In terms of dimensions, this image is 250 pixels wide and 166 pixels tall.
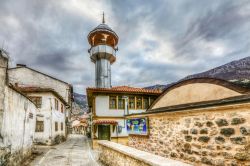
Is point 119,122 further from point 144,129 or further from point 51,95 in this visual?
point 144,129

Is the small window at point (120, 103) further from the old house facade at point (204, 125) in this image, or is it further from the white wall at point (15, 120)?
the old house facade at point (204, 125)

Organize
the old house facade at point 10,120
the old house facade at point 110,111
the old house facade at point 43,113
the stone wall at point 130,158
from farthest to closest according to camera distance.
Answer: the old house facade at point 43,113, the old house facade at point 110,111, the old house facade at point 10,120, the stone wall at point 130,158

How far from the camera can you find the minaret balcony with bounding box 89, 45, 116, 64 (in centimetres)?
2411

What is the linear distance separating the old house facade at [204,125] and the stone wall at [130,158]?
0.93 m

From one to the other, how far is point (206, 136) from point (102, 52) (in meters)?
20.8

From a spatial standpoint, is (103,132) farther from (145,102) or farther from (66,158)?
(66,158)

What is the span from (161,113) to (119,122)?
11786 millimetres

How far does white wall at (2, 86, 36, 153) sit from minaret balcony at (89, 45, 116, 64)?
14948 mm

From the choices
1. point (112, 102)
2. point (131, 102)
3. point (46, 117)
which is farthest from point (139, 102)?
point (46, 117)

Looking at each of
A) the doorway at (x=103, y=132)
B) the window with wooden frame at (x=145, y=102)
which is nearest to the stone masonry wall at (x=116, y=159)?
the doorway at (x=103, y=132)

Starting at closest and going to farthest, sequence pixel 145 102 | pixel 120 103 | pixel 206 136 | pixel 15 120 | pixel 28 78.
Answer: pixel 206 136 → pixel 15 120 → pixel 120 103 → pixel 145 102 → pixel 28 78

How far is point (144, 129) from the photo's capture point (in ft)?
27.8

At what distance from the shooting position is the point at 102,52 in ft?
79.1

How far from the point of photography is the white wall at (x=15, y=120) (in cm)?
707
